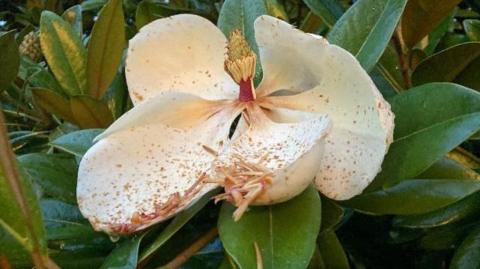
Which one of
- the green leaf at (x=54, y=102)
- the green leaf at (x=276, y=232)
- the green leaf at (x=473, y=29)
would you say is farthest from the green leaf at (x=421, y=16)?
the green leaf at (x=54, y=102)

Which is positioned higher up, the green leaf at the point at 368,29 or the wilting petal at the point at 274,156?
the green leaf at the point at 368,29

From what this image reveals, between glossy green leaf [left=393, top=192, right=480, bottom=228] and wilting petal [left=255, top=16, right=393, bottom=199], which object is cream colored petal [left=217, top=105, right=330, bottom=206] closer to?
wilting petal [left=255, top=16, right=393, bottom=199]

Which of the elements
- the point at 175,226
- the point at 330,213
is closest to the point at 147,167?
the point at 175,226

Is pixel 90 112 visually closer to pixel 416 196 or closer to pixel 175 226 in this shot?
pixel 175 226

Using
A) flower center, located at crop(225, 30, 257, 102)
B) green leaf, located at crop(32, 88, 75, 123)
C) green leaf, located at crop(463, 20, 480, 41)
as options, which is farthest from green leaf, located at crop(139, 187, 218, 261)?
green leaf, located at crop(463, 20, 480, 41)

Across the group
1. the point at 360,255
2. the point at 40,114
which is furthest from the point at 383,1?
the point at 40,114

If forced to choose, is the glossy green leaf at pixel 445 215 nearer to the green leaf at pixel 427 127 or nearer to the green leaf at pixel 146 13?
the green leaf at pixel 427 127
